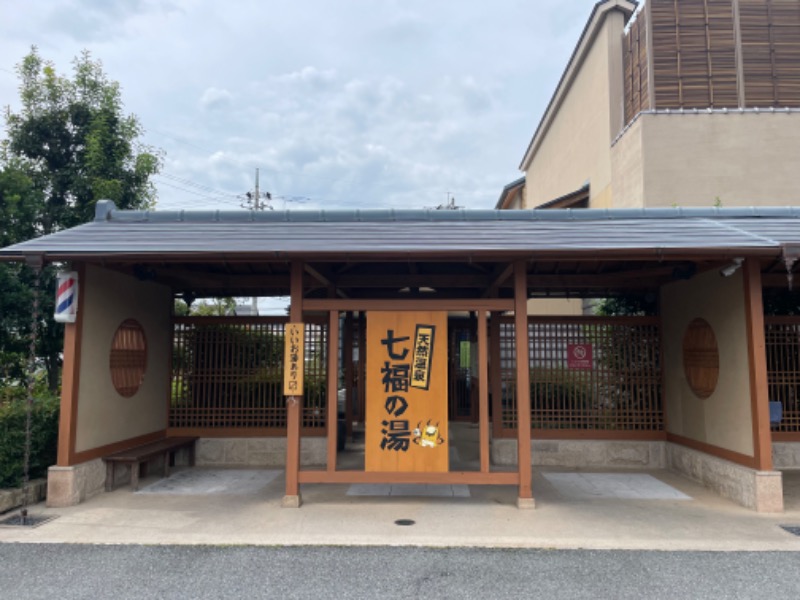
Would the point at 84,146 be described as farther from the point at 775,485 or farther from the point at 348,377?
the point at 775,485

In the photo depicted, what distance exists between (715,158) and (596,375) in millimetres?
6493

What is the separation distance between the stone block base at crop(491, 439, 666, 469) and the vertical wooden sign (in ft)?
9.35

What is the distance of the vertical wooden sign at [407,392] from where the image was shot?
6.22 metres

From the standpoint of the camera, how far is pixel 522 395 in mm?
6180

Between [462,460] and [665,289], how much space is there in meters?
4.55

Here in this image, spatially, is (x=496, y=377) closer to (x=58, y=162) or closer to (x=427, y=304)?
(x=427, y=304)

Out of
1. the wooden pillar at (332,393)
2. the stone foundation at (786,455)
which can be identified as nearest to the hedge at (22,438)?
the wooden pillar at (332,393)

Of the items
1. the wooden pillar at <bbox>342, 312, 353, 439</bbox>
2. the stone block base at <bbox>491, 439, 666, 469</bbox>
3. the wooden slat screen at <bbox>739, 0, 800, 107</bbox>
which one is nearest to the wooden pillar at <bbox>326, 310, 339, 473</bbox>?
the stone block base at <bbox>491, 439, 666, 469</bbox>

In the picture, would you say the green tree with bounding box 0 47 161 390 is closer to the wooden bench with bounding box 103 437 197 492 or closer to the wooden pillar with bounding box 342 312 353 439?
the wooden bench with bounding box 103 437 197 492

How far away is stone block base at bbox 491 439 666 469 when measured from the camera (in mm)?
8531

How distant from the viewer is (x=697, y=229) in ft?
21.1

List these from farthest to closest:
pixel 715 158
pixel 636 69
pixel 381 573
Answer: pixel 636 69, pixel 715 158, pixel 381 573

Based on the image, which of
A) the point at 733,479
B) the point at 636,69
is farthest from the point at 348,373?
the point at 636,69

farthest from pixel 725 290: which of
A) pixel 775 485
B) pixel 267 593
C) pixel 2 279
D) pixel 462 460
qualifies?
pixel 2 279
